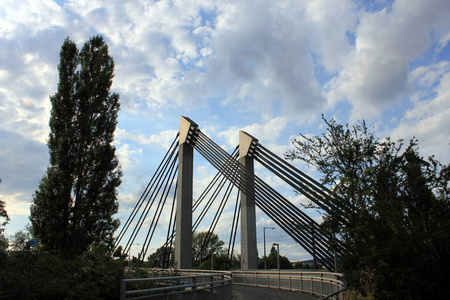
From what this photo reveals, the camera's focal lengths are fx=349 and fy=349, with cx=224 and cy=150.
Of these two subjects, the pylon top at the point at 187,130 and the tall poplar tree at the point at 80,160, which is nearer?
the tall poplar tree at the point at 80,160

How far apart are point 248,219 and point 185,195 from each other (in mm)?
5201

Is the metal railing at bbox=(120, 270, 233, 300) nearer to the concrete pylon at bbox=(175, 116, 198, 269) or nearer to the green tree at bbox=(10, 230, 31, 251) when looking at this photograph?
the green tree at bbox=(10, 230, 31, 251)

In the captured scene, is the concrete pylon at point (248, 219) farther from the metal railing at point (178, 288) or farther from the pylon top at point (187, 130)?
the metal railing at point (178, 288)

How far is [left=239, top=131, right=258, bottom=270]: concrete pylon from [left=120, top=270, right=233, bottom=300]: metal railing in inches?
508

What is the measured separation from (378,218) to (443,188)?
20.0 ft

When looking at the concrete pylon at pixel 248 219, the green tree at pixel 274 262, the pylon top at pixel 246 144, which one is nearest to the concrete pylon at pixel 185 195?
the concrete pylon at pixel 248 219

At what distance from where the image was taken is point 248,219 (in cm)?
2605

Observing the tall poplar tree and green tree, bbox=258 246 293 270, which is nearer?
the tall poplar tree

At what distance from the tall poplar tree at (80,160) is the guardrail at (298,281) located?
903 cm

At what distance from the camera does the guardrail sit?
12.2 meters

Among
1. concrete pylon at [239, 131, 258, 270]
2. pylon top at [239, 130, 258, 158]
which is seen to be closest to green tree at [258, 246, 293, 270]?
concrete pylon at [239, 131, 258, 270]

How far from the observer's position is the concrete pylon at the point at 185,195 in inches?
1016

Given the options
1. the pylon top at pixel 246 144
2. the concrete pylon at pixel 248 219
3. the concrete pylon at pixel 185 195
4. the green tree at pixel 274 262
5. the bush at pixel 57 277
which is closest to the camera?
the bush at pixel 57 277

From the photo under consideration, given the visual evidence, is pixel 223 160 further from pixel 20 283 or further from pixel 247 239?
pixel 20 283
